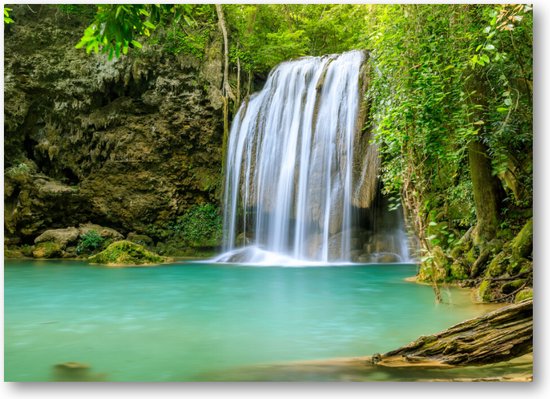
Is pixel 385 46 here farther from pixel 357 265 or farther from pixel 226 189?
pixel 226 189

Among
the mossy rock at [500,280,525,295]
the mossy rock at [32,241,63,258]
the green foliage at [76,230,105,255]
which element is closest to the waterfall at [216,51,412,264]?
the green foliage at [76,230,105,255]

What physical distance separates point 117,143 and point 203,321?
8.72 m

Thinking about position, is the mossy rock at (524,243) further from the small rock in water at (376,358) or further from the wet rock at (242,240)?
the wet rock at (242,240)

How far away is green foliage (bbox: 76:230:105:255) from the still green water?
3880 mm

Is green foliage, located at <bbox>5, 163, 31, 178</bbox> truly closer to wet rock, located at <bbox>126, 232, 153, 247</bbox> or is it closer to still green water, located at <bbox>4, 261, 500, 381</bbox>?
wet rock, located at <bbox>126, 232, 153, 247</bbox>

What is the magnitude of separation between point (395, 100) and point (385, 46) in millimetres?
664

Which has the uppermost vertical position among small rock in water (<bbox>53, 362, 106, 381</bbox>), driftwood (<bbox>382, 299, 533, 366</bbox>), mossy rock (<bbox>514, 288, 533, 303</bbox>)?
mossy rock (<bbox>514, 288, 533, 303</bbox>)

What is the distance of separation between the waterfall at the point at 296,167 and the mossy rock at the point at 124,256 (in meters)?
1.48

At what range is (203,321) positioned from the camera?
4.42 meters

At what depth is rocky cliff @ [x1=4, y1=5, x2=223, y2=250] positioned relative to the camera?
11.7 m

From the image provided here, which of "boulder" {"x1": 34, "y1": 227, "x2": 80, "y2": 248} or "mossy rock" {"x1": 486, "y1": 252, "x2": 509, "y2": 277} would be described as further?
"boulder" {"x1": 34, "y1": 227, "x2": 80, "y2": 248}

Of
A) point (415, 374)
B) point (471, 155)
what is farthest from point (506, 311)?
point (471, 155)

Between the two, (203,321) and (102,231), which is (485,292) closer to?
(203,321)

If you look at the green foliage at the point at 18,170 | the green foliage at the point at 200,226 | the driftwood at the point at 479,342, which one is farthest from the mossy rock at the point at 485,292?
the green foliage at the point at 18,170
